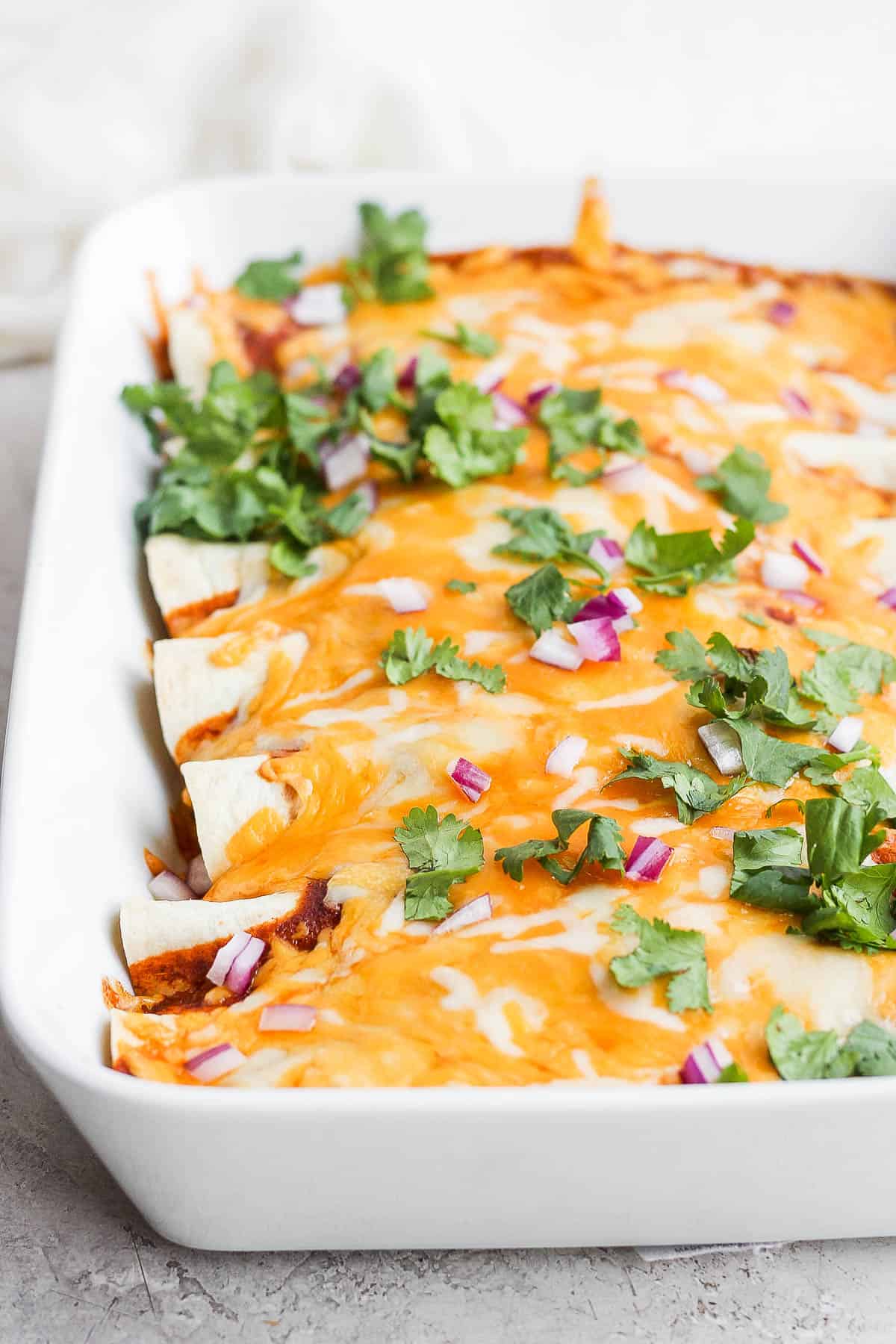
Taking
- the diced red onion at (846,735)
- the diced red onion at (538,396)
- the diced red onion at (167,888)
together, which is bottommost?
the diced red onion at (167,888)

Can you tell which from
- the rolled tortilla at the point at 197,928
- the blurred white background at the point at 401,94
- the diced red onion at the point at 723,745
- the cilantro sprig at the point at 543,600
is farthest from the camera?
the blurred white background at the point at 401,94

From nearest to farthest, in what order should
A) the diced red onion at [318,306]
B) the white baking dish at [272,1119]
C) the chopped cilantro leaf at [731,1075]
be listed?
1. the white baking dish at [272,1119]
2. the chopped cilantro leaf at [731,1075]
3. the diced red onion at [318,306]

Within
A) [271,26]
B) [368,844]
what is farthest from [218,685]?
[271,26]

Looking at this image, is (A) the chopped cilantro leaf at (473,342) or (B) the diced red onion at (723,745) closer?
(B) the diced red onion at (723,745)

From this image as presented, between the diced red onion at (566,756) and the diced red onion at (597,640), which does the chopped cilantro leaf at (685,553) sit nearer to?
the diced red onion at (597,640)

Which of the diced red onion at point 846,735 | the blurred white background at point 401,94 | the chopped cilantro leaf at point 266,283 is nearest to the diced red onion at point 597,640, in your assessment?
the diced red onion at point 846,735

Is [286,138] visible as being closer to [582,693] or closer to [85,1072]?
[582,693]

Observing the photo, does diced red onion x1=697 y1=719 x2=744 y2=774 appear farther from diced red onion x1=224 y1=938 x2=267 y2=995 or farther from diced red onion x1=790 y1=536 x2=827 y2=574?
diced red onion x1=224 y1=938 x2=267 y2=995

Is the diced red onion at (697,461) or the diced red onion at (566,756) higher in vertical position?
the diced red onion at (697,461)
